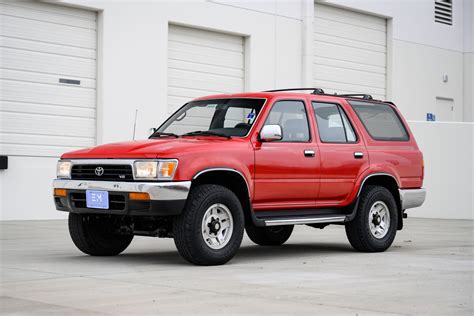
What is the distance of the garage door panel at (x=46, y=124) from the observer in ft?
55.3

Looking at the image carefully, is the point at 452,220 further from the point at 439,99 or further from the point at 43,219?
the point at 439,99

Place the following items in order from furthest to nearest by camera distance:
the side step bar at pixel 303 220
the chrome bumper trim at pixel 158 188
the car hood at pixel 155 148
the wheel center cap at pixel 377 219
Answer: the wheel center cap at pixel 377 219 → the side step bar at pixel 303 220 → the car hood at pixel 155 148 → the chrome bumper trim at pixel 158 188

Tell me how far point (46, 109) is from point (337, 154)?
8.39 meters

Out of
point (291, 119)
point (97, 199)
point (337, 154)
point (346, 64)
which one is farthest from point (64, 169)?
point (346, 64)

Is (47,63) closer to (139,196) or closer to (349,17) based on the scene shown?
(139,196)

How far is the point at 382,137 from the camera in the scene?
11.3 meters

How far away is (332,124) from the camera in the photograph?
10719 mm

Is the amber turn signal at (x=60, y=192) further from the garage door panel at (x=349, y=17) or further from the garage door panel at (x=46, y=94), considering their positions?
the garage door panel at (x=349, y=17)

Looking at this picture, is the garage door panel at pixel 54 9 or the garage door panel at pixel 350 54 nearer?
the garage door panel at pixel 54 9

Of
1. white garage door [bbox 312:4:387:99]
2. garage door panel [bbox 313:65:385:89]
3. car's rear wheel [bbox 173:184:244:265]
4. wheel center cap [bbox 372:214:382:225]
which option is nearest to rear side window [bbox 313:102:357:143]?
wheel center cap [bbox 372:214:382:225]

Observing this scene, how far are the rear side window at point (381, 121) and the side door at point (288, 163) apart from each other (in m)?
1.07

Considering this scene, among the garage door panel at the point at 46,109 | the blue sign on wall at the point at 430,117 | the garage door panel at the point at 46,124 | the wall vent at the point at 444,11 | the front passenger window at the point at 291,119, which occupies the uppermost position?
the wall vent at the point at 444,11

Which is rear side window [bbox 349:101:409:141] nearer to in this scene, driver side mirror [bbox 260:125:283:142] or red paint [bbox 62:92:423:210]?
red paint [bbox 62:92:423:210]

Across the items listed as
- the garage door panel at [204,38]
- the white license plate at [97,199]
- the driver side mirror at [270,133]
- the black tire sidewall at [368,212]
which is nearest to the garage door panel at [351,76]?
the garage door panel at [204,38]
